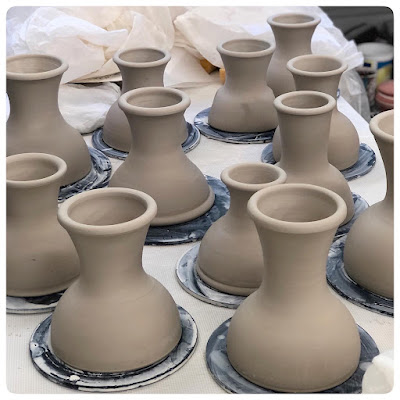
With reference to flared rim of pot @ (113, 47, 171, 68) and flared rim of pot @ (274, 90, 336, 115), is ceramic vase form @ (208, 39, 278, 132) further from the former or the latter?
flared rim of pot @ (274, 90, 336, 115)

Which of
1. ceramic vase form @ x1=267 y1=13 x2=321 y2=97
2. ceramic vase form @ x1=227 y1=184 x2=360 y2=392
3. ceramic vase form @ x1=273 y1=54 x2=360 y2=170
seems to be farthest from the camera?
ceramic vase form @ x1=267 y1=13 x2=321 y2=97

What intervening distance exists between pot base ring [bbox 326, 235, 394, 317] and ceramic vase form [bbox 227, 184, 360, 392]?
179 mm

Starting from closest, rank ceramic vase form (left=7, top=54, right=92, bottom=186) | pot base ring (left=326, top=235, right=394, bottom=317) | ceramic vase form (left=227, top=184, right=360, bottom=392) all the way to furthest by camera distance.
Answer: ceramic vase form (left=227, top=184, right=360, bottom=392) → pot base ring (left=326, top=235, right=394, bottom=317) → ceramic vase form (left=7, top=54, right=92, bottom=186)

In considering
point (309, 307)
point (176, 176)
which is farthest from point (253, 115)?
point (309, 307)

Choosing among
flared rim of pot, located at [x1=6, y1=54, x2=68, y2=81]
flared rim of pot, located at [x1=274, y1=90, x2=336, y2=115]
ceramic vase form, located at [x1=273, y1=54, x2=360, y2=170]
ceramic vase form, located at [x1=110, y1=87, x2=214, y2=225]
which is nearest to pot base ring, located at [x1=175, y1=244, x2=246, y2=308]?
ceramic vase form, located at [x1=110, y1=87, x2=214, y2=225]

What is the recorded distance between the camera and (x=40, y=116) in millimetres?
1898

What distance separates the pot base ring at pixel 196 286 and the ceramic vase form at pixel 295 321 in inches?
7.3

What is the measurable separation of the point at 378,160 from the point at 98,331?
0.97 m

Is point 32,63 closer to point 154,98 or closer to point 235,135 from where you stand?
point 154,98

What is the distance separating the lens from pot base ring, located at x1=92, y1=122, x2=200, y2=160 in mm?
2105

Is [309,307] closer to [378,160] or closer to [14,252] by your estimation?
[14,252]

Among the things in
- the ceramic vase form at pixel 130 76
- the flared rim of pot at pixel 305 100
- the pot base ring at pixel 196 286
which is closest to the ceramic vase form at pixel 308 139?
the flared rim of pot at pixel 305 100

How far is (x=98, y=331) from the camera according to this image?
52.6 inches

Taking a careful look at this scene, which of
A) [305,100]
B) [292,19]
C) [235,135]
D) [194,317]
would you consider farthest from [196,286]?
[292,19]
